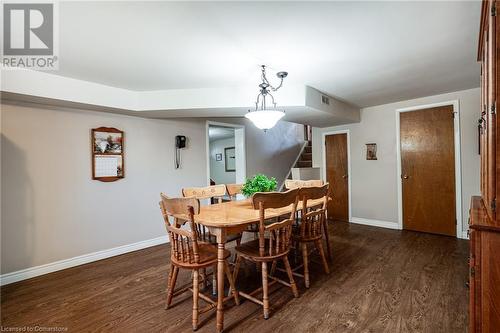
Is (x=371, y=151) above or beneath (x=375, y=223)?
above

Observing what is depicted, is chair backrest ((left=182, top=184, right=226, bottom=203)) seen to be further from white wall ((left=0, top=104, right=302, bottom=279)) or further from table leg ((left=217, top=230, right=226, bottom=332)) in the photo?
A: white wall ((left=0, top=104, right=302, bottom=279))

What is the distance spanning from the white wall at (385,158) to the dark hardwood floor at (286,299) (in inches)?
47.6

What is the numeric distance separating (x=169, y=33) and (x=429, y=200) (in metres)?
4.29

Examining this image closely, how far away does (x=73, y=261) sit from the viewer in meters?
3.00

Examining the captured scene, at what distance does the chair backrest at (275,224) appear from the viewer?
1.83 meters

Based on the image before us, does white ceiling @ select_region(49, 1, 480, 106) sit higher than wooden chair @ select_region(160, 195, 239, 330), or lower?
higher

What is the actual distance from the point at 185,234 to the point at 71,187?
213 cm

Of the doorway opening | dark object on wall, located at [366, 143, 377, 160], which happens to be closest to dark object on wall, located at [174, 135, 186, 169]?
the doorway opening

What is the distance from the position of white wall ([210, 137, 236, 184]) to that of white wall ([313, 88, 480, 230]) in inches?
144

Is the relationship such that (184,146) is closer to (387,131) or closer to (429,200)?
(387,131)

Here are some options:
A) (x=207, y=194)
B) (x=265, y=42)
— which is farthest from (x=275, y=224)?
(x=265, y=42)

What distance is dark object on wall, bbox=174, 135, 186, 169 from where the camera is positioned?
3951 millimetres

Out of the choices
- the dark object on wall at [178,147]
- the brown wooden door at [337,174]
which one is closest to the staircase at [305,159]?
the brown wooden door at [337,174]

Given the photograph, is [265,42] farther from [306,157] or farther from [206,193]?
[306,157]
